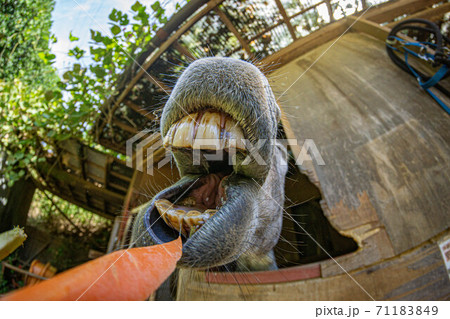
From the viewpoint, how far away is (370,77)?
2004 mm

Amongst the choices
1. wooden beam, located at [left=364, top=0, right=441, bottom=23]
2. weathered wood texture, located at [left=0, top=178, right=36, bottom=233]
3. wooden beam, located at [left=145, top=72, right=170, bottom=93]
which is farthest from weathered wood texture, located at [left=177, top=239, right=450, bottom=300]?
wooden beam, located at [left=364, top=0, right=441, bottom=23]

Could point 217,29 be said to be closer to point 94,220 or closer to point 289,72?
point 289,72

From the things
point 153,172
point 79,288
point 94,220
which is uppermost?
point 79,288

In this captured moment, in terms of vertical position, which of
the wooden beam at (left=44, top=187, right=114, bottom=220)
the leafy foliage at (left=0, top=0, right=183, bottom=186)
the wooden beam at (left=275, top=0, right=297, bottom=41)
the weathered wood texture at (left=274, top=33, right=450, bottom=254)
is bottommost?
the wooden beam at (left=44, top=187, right=114, bottom=220)

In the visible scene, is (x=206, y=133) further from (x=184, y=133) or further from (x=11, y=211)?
(x=11, y=211)

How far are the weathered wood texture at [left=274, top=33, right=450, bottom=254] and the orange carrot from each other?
116 centimetres

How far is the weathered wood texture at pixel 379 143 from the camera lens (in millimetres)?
1320

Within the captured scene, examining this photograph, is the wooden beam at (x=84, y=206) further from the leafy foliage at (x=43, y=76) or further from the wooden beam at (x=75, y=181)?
the leafy foliage at (x=43, y=76)

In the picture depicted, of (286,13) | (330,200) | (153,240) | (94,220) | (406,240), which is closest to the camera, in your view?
(153,240)

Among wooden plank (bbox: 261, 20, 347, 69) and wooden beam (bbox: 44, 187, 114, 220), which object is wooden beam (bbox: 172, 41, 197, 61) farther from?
wooden beam (bbox: 44, 187, 114, 220)

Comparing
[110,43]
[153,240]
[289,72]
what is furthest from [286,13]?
[153,240]

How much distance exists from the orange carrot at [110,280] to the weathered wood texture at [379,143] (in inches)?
45.8

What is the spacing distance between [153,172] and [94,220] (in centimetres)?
507

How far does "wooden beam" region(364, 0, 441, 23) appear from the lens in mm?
2533
